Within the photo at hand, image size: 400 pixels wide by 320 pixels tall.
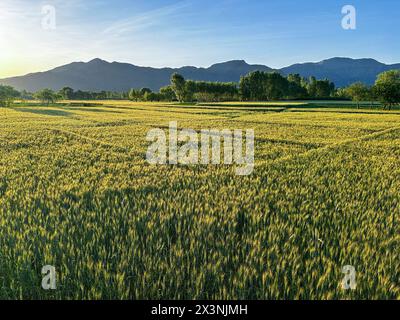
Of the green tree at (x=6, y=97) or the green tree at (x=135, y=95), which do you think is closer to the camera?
the green tree at (x=6, y=97)

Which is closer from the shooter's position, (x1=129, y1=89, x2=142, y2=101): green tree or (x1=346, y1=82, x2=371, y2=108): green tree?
(x1=346, y1=82, x2=371, y2=108): green tree

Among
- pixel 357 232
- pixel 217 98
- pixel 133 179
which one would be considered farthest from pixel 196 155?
pixel 217 98

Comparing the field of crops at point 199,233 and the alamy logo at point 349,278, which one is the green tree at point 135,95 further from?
the alamy logo at point 349,278

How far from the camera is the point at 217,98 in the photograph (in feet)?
401

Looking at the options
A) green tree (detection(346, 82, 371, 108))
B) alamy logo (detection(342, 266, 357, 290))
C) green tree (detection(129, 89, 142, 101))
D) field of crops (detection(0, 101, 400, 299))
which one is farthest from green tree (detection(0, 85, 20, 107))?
alamy logo (detection(342, 266, 357, 290))

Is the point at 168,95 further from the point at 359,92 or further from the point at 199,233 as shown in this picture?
the point at 199,233

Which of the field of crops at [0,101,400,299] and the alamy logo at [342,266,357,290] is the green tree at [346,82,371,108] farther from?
the alamy logo at [342,266,357,290]

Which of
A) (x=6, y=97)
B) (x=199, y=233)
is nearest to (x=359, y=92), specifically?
(x=199, y=233)

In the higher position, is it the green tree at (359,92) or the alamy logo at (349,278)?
the green tree at (359,92)

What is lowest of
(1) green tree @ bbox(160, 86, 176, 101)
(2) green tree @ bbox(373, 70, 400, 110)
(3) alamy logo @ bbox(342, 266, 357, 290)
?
(3) alamy logo @ bbox(342, 266, 357, 290)

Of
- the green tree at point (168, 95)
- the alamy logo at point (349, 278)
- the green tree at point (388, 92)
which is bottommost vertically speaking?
the alamy logo at point (349, 278)

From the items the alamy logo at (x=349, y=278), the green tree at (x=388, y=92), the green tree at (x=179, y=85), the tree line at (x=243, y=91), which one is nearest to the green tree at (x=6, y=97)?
the tree line at (x=243, y=91)

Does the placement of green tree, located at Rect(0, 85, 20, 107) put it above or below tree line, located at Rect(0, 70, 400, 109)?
below

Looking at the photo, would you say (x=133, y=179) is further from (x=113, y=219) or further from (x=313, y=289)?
(x=313, y=289)
